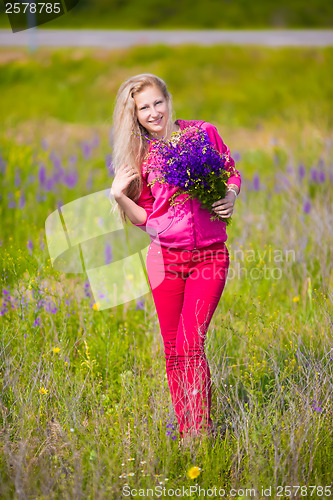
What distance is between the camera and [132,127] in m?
2.58

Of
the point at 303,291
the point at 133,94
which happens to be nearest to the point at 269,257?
the point at 303,291

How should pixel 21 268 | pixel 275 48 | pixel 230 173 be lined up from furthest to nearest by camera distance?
pixel 275 48 < pixel 21 268 < pixel 230 173

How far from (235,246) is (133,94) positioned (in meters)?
2.08

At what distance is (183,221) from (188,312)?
0.41 m

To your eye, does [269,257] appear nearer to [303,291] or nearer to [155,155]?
[303,291]

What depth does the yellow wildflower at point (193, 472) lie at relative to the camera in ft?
7.09

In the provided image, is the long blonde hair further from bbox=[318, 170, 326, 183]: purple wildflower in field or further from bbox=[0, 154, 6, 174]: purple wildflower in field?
bbox=[0, 154, 6, 174]: purple wildflower in field

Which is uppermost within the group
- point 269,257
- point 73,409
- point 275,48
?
point 275,48

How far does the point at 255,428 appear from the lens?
2506mm

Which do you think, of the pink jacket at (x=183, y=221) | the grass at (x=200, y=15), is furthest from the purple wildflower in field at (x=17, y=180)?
the grass at (x=200, y=15)

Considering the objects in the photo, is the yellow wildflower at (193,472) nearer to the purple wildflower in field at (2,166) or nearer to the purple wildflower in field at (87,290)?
the purple wildflower in field at (87,290)

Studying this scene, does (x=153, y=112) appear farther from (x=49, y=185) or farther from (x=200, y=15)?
(x=200, y=15)

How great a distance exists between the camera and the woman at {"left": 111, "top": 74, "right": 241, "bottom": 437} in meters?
2.41

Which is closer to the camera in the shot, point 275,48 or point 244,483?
point 244,483
